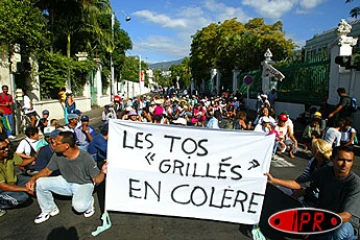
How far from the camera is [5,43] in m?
12.4

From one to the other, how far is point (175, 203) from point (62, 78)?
1618 cm

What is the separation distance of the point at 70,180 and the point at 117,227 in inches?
35.1

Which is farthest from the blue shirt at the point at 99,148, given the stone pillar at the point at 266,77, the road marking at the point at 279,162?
the stone pillar at the point at 266,77

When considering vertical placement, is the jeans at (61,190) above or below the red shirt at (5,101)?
below

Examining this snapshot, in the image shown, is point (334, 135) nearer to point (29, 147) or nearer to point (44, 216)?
point (44, 216)

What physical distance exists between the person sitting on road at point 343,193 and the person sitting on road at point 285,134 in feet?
15.0

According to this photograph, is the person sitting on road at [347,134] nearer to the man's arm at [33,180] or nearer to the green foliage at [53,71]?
the man's arm at [33,180]

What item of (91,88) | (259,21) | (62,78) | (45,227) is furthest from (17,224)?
(259,21)

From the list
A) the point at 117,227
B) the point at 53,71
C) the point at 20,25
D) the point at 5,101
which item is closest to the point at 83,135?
the point at 117,227

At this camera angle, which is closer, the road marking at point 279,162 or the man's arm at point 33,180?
the man's arm at point 33,180

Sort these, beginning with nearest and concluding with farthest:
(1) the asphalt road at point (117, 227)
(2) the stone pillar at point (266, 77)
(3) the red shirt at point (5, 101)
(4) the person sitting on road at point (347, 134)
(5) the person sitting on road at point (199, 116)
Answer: (1) the asphalt road at point (117, 227)
(4) the person sitting on road at point (347, 134)
(5) the person sitting on road at point (199, 116)
(3) the red shirt at point (5, 101)
(2) the stone pillar at point (266, 77)

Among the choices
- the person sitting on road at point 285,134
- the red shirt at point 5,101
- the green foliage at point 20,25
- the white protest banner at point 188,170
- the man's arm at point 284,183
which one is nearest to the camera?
the man's arm at point 284,183

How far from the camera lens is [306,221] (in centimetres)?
260

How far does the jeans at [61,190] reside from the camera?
13.3 ft
